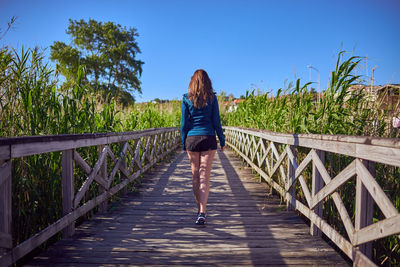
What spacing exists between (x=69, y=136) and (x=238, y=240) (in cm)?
190

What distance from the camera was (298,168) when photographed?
10.4ft

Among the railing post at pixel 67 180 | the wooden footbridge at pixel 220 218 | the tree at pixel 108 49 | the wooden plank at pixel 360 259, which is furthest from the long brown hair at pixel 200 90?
the tree at pixel 108 49

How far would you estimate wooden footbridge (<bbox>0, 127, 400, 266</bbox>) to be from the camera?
184 cm

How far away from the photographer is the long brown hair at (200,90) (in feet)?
10.1

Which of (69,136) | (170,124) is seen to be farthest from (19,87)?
(170,124)

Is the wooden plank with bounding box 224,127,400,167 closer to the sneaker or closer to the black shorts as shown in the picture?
the black shorts

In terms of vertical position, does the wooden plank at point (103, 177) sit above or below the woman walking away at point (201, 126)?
below

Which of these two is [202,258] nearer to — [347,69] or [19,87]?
[19,87]

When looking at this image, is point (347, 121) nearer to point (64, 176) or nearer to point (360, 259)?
point (360, 259)

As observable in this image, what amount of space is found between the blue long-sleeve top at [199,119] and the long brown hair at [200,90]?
0.20 ft

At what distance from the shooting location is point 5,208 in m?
1.79

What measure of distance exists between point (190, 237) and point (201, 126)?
1210 millimetres

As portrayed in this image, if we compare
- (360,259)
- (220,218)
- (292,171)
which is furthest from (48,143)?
(292,171)

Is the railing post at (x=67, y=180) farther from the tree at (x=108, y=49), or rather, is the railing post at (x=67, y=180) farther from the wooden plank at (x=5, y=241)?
the tree at (x=108, y=49)
